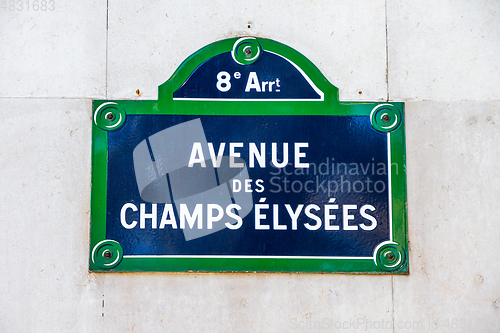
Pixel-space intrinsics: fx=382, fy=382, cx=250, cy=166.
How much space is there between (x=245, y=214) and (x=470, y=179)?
5.02 ft

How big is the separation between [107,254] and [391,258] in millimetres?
1872

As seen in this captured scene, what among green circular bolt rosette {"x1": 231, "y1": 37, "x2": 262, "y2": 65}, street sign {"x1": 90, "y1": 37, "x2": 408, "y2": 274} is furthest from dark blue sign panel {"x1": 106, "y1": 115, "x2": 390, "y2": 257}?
green circular bolt rosette {"x1": 231, "y1": 37, "x2": 262, "y2": 65}

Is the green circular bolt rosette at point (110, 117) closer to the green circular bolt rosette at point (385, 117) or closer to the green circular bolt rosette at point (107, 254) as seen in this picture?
the green circular bolt rosette at point (107, 254)

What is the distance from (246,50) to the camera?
2631 mm

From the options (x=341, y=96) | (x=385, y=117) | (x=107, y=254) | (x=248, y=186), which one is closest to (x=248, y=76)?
(x=341, y=96)

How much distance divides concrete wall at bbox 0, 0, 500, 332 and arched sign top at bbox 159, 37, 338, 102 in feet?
0.26

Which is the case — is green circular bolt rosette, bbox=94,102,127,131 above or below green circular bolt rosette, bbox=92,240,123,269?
above

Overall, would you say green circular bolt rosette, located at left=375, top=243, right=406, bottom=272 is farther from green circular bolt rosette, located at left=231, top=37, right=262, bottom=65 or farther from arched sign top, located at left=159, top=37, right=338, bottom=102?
green circular bolt rosette, located at left=231, top=37, right=262, bottom=65

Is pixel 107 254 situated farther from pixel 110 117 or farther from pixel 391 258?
pixel 391 258

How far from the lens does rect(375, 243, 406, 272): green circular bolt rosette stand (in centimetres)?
251

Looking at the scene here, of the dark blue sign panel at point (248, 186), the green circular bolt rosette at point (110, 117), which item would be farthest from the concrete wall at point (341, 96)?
the dark blue sign panel at point (248, 186)

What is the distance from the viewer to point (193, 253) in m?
2.53

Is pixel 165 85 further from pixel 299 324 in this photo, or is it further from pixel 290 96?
pixel 299 324

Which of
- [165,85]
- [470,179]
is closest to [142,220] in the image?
[165,85]
